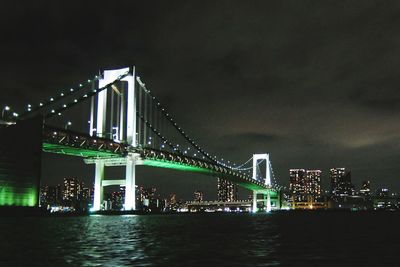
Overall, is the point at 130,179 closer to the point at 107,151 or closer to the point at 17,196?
the point at 107,151

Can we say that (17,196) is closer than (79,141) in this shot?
Yes

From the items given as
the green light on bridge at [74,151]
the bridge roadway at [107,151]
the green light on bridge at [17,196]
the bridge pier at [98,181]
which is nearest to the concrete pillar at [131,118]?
the bridge roadway at [107,151]

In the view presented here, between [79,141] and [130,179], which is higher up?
[79,141]

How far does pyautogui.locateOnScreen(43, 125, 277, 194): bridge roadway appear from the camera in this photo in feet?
183

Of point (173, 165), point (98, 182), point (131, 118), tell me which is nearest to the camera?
point (98, 182)

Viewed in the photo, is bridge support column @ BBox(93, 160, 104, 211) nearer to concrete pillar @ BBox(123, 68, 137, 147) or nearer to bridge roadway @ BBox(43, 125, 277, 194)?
bridge roadway @ BBox(43, 125, 277, 194)

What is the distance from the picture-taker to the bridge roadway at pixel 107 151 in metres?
55.8

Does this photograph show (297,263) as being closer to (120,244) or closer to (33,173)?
(120,244)

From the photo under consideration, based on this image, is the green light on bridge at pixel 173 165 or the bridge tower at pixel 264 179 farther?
the bridge tower at pixel 264 179

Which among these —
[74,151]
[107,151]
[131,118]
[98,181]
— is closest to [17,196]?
[74,151]

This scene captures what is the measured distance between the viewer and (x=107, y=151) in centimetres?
6091

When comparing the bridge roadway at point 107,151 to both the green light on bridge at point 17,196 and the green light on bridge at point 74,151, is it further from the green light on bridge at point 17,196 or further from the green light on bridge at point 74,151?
the green light on bridge at point 17,196

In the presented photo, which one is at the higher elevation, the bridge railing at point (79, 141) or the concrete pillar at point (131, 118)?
the concrete pillar at point (131, 118)

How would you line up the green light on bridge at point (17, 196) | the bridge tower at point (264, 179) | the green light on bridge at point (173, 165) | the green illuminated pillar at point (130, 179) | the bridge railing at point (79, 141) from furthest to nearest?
the bridge tower at point (264, 179) < the green light on bridge at point (173, 165) < the green illuminated pillar at point (130, 179) < the bridge railing at point (79, 141) < the green light on bridge at point (17, 196)
